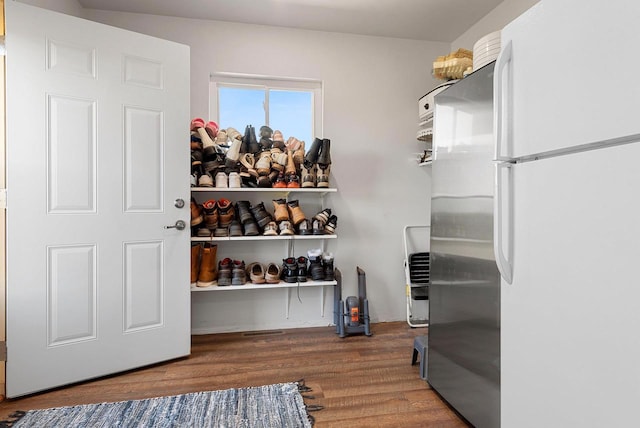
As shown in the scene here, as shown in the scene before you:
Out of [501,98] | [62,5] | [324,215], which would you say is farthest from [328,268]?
[62,5]

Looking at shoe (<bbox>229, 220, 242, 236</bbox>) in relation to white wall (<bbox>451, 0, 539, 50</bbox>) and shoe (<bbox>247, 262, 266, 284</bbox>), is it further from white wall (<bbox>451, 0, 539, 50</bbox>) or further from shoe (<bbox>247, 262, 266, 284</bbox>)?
white wall (<bbox>451, 0, 539, 50</bbox>)

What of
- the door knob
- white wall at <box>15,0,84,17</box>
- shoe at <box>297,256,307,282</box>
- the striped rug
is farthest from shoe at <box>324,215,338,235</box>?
white wall at <box>15,0,84,17</box>

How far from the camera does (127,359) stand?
2.11 meters

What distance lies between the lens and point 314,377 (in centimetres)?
205

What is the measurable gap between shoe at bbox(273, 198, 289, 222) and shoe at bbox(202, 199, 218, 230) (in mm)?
438

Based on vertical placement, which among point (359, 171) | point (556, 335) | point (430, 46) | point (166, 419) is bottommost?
point (166, 419)

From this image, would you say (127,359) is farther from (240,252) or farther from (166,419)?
(240,252)

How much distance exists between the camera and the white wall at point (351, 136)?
277cm

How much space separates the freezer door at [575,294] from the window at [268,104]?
2.13m

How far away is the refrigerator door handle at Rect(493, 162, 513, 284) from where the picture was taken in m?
1.10

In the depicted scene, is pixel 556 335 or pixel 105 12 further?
pixel 105 12

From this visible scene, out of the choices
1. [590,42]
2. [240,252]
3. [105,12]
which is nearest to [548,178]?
[590,42]

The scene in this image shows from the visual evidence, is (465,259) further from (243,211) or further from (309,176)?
(243,211)

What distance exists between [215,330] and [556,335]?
2427 millimetres
